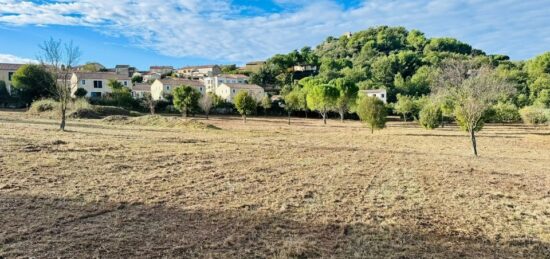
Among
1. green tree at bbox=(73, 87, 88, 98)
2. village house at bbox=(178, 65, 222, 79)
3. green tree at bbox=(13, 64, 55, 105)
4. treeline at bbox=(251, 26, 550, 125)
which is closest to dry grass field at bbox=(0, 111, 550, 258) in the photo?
treeline at bbox=(251, 26, 550, 125)

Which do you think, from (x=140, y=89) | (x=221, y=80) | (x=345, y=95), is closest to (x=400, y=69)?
(x=221, y=80)

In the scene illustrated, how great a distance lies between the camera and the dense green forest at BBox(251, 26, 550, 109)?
260 feet

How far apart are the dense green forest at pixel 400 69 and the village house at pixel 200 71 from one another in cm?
2483

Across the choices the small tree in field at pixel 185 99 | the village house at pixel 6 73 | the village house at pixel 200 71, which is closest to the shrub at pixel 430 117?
the small tree in field at pixel 185 99

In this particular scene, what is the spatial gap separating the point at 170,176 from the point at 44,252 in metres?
6.81

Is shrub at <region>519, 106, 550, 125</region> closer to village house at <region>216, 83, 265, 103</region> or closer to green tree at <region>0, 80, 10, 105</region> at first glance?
village house at <region>216, 83, 265, 103</region>

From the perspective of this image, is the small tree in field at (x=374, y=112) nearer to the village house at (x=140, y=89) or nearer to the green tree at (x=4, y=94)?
the green tree at (x=4, y=94)

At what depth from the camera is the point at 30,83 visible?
2232 inches

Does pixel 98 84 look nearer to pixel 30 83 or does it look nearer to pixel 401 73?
pixel 30 83

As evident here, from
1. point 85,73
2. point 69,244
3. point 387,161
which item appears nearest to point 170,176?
point 69,244

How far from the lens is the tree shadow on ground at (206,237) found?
22.1 ft

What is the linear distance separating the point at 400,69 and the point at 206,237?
407 ft

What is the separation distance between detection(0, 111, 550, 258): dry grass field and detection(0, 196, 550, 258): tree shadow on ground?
0.10ft

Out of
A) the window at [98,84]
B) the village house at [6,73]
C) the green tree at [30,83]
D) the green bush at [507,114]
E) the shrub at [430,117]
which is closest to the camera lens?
the shrub at [430,117]
